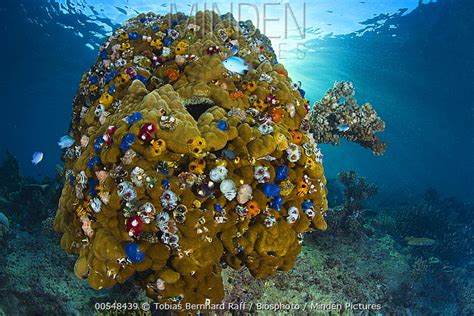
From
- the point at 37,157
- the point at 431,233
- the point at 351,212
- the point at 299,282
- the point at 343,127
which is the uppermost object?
the point at 343,127

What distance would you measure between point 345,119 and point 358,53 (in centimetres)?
2322

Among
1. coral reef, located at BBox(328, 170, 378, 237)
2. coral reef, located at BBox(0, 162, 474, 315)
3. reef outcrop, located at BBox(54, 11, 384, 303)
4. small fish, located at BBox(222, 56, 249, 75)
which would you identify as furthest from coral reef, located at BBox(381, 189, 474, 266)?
small fish, located at BBox(222, 56, 249, 75)

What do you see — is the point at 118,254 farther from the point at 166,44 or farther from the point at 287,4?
the point at 287,4

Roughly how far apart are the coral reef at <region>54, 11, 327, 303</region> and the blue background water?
64.0 ft

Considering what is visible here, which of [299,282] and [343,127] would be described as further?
[343,127]

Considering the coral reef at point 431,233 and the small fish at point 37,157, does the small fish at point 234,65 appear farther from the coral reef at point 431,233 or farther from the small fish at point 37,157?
the coral reef at point 431,233

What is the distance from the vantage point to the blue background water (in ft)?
75.2

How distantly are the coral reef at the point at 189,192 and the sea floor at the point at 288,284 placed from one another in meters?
1.85

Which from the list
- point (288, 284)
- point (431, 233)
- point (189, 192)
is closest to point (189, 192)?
point (189, 192)

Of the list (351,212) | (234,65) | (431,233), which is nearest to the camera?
(234,65)

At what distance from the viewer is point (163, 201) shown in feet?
13.7

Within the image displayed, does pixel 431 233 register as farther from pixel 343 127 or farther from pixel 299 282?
pixel 299 282

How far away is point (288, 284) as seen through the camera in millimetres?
6906

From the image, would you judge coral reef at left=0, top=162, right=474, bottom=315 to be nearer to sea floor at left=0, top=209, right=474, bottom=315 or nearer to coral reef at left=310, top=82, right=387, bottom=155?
sea floor at left=0, top=209, right=474, bottom=315
